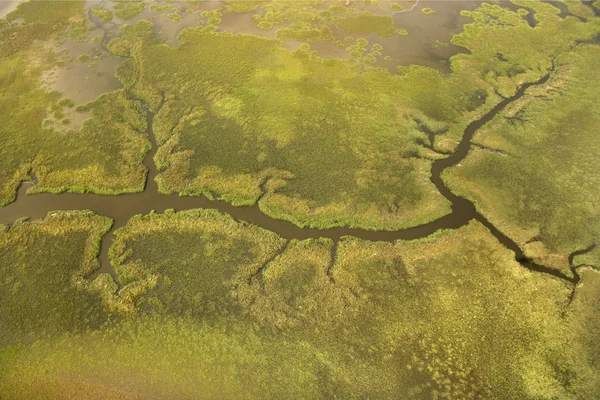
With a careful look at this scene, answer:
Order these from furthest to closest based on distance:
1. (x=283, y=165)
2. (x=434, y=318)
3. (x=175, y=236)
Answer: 1. (x=283, y=165)
2. (x=175, y=236)
3. (x=434, y=318)

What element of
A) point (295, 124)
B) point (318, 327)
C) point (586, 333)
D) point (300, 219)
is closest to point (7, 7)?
point (295, 124)

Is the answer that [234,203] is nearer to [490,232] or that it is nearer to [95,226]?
[95,226]

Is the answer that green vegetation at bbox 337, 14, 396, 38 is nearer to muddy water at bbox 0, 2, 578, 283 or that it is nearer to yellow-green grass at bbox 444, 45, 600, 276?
yellow-green grass at bbox 444, 45, 600, 276

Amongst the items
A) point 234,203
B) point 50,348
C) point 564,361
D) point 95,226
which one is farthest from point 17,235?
point 564,361

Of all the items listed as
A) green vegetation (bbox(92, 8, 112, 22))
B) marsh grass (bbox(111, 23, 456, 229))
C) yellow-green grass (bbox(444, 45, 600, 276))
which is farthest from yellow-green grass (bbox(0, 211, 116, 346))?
green vegetation (bbox(92, 8, 112, 22))

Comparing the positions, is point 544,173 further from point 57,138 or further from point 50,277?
point 57,138

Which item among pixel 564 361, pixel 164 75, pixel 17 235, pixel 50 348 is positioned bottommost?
pixel 564 361

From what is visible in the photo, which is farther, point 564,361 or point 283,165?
point 283,165
